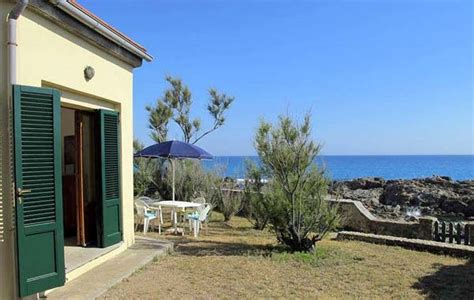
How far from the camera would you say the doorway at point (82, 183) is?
24.4ft

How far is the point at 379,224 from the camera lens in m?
12.5

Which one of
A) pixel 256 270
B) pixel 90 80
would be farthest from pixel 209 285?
pixel 90 80

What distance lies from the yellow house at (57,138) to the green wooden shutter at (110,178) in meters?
0.02

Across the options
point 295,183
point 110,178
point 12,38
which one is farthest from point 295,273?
point 12,38

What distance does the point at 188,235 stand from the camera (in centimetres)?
1108

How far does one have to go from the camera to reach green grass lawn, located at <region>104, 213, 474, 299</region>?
626cm

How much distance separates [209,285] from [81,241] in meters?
2.47

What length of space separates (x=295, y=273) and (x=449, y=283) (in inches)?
94.6

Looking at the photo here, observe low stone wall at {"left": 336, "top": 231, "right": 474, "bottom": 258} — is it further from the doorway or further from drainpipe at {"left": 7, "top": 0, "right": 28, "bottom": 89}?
drainpipe at {"left": 7, "top": 0, "right": 28, "bottom": 89}

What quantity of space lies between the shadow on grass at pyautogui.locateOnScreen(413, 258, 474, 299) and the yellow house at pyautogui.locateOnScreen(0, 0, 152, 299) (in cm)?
503

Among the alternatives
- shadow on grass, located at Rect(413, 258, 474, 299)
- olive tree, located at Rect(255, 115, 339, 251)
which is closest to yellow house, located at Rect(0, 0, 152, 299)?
olive tree, located at Rect(255, 115, 339, 251)

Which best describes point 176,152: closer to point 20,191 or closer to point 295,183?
point 295,183

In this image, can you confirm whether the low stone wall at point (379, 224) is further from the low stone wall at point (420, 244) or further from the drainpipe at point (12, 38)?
the drainpipe at point (12, 38)

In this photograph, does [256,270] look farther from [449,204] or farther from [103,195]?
[449,204]
